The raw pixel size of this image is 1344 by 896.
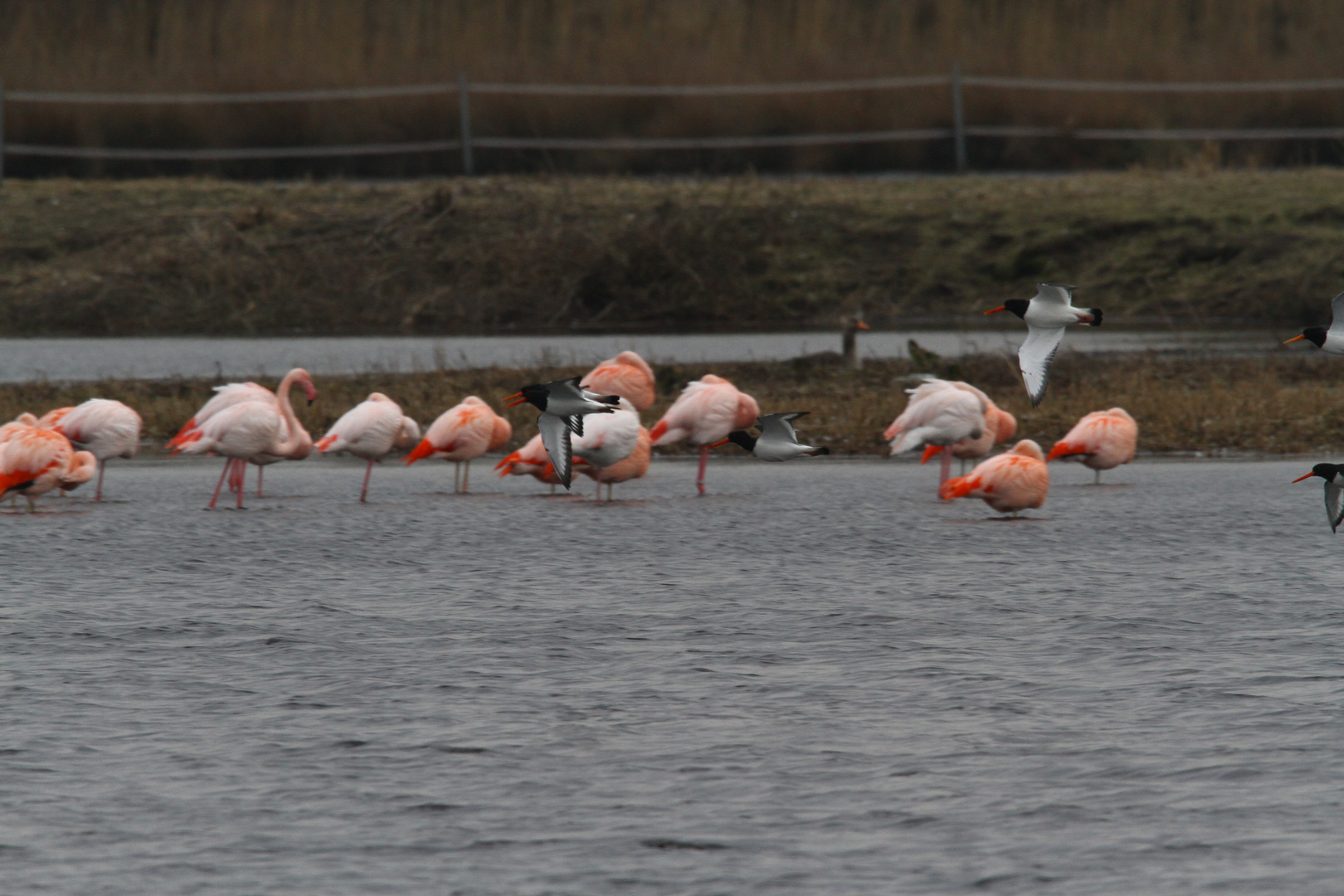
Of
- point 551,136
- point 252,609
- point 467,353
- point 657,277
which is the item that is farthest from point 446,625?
point 551,136

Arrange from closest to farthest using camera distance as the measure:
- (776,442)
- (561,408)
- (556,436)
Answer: (561,408)
(556,436)
(776,442)

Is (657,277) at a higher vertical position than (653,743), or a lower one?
higher

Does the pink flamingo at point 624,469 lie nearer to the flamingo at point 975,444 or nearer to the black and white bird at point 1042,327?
the flamingo at point 975,444

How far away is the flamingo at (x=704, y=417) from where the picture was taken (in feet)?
37.6

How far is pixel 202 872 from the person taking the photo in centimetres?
424

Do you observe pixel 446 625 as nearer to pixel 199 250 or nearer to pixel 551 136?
pixel 199 250

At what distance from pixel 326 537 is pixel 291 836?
5006 mm

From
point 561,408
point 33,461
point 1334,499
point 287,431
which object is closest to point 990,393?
point 287,431

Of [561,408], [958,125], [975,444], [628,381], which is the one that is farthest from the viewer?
[958,125]

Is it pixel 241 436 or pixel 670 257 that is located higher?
pixel 670 257

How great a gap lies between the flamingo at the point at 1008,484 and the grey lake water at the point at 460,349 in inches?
256

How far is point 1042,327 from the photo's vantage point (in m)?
6.36

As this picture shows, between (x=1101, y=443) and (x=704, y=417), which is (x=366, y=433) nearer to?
(x=704, y=417)

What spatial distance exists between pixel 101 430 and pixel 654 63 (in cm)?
→ 2027
